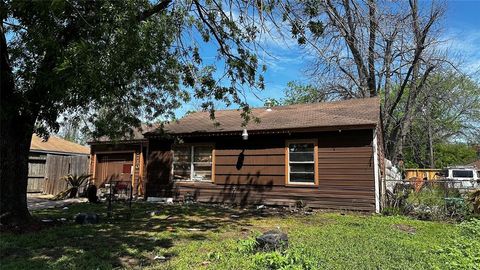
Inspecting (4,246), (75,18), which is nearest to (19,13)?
(75,18)

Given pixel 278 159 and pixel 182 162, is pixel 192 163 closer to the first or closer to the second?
pixel 182 162

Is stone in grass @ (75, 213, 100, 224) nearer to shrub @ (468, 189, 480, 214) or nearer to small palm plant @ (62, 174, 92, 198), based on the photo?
small palm plant @ (62, 174, 92, 198)

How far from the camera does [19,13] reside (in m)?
6.79

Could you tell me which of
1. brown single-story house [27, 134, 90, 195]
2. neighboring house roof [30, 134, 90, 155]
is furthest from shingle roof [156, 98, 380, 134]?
neighboring house roof [30, 134, 90, 155]

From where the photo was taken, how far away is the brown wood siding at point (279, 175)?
12055 mm

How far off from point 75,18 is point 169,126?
9.23 m

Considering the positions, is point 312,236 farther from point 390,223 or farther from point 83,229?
point 83,229

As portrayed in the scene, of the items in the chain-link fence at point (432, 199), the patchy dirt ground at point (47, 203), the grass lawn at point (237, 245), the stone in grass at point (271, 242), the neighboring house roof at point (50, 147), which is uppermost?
the neighboring house roof at point (50, 147)

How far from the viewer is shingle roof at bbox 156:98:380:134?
12.5 metres

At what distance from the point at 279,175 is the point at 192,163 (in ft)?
12.3

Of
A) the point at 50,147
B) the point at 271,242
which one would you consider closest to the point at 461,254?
the point at 271,242

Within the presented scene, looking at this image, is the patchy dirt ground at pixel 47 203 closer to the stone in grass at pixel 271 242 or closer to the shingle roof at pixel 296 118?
the shingle roof at pixel 296 118

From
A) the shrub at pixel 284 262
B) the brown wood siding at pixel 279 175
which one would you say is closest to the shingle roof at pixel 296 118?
the brown wood siding at pixel 279 175

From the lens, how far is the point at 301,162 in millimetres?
13109
